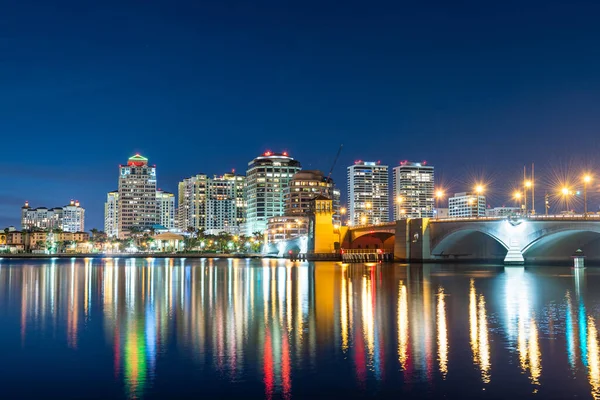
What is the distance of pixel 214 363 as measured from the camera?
24.4m

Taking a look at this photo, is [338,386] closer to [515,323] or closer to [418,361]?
[418,361]

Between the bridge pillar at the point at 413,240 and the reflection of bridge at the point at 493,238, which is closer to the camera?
the reflection of bridge at the point at 493,238

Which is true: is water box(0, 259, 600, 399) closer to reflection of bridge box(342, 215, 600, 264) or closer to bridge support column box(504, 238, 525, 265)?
reflection of bridge box(342, 215, 600, 264)

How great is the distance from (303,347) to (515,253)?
84.5 m

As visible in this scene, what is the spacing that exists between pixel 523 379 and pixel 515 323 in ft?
47.9

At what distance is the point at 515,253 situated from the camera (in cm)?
10375

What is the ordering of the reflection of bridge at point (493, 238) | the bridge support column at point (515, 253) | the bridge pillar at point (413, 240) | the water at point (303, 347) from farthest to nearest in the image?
1. the bridge pillar at point (413, 240)
2. the bridge support column at point (515, 253)
3. the reflection of bridge at point (493, 238)
4. the water at point (303, 347)

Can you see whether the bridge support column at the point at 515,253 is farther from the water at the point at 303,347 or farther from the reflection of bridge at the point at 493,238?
the water at the point at 303,347

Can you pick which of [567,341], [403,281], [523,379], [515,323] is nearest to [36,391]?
[523,379]

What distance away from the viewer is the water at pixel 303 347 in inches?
816

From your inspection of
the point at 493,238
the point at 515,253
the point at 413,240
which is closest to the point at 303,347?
the point at 515,253

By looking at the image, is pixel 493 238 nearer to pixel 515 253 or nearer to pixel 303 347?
pixel 515 253

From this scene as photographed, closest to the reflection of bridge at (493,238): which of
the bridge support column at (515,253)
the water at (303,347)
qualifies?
the bridge support column at (515,253)

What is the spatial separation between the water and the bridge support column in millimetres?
51909
